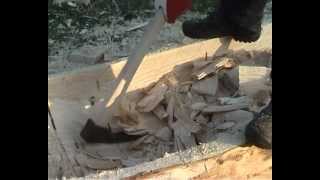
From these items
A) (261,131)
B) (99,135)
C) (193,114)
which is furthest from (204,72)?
(99,135)

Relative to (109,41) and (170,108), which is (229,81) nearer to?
(170,108)

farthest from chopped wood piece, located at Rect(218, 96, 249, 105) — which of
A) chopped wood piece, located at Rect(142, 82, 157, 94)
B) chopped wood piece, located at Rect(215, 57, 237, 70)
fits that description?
chopped wood piece, located at Rect(142, 82, 157, 94)

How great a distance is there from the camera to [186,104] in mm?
2240

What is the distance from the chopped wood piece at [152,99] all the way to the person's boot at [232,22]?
21 cm

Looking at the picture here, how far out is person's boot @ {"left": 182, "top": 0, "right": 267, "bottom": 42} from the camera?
2.30 meters

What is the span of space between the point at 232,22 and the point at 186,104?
0.31m

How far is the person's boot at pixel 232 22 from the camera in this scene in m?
2.30

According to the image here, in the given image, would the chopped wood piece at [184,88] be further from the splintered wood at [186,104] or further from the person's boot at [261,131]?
the person's boot at [261,131]

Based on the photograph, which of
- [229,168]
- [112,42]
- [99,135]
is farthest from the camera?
[112,42]
